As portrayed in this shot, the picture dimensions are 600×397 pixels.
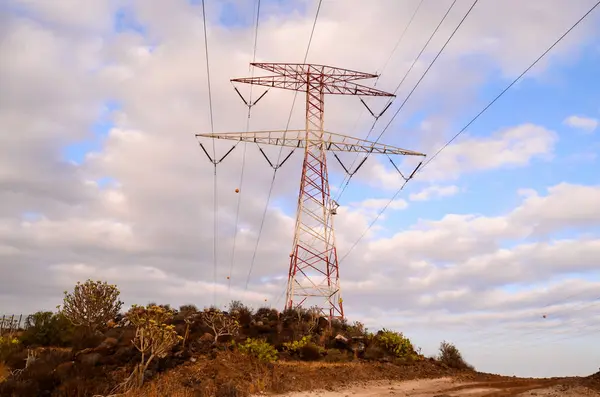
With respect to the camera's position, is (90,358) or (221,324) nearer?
(90,358)

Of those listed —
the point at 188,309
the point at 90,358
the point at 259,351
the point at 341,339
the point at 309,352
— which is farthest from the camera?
the point at 188,309

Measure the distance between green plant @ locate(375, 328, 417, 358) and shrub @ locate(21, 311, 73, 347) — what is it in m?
20.0

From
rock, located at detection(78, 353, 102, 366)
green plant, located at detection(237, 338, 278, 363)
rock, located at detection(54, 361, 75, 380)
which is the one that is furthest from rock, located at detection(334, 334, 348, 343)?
rock, located at detection(54, 361, 75, 380)

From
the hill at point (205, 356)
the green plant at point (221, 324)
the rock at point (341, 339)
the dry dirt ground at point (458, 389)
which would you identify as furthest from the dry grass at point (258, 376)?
the green plant at point (221, 324)

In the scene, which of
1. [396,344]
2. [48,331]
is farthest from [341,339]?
[48,331]

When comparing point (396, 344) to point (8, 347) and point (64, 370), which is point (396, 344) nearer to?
point (64, 370)

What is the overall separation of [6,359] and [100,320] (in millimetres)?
5904

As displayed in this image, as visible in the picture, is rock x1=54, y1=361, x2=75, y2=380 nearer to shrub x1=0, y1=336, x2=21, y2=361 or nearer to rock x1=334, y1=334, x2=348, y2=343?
shrub x1=0, y1=336, x2=21, y2=361

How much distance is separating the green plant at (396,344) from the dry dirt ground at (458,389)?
222 inches

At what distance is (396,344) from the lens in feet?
97.7

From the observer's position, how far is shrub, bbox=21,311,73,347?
31531mm

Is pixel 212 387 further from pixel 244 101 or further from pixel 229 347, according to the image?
pixel 244 101

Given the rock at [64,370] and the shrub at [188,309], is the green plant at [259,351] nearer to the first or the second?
the rock at [64,370]

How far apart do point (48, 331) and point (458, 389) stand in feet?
87.0
